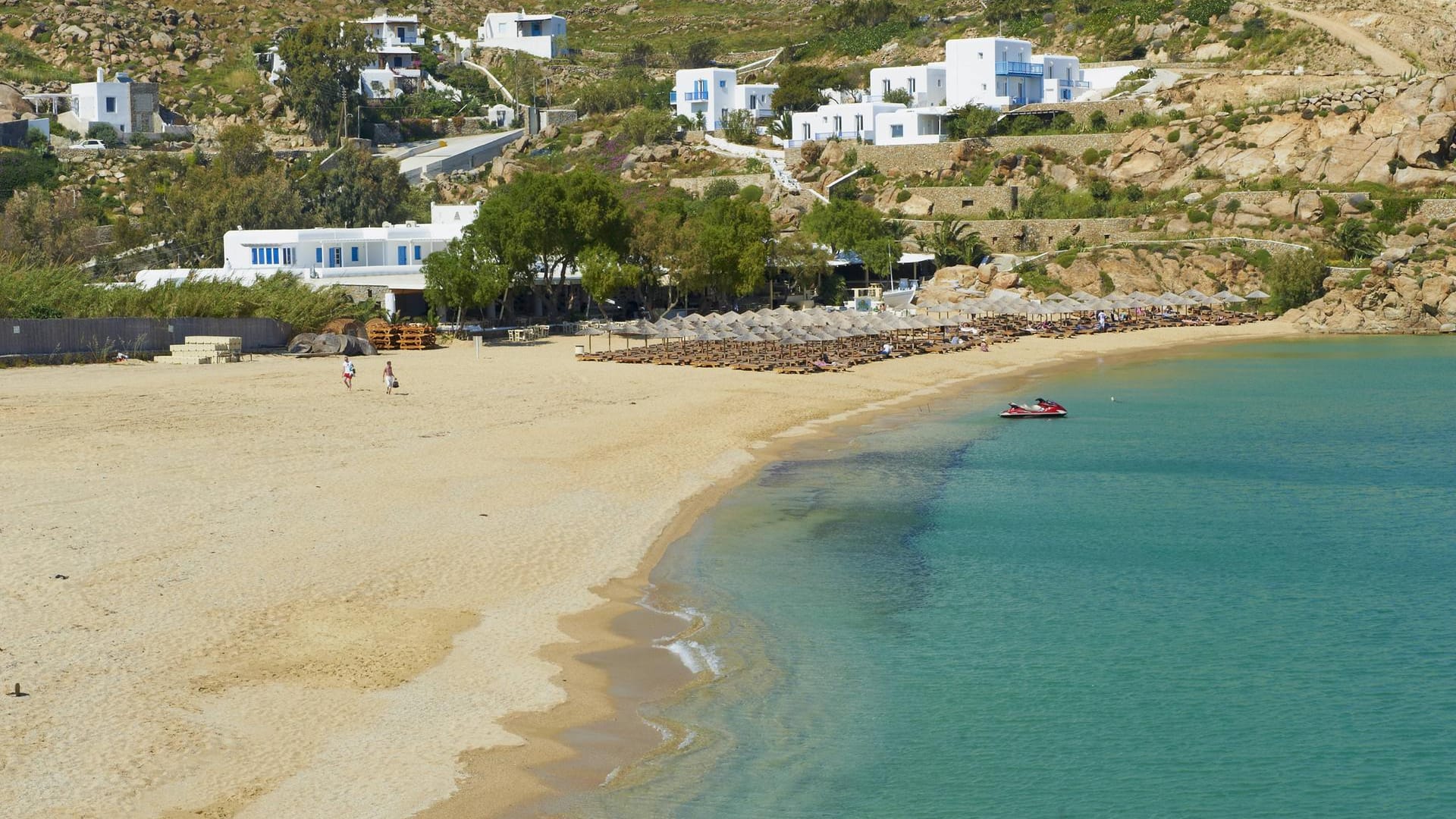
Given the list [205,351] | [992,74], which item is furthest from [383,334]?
[992,74]

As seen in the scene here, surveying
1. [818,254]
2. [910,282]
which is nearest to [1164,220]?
[910,282]

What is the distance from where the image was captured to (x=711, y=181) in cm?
8669

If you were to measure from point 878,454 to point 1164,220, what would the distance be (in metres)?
49.8

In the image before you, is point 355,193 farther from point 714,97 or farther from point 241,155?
point 714,97

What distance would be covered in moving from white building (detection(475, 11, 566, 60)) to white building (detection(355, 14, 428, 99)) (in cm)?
588

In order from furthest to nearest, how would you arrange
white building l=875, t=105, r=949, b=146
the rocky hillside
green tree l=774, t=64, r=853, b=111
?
green tree l=774, t=64, r=853, b=111 < white building l=875, t=105, r=949, b=146 < the rocky hillside

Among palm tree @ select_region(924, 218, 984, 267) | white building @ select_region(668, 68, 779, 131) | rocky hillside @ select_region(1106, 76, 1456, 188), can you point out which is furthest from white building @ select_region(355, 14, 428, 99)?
rocky hillside @ select_region(1106, 76, 1456, 188)

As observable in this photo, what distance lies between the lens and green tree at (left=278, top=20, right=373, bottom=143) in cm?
10075

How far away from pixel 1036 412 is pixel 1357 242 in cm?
3950

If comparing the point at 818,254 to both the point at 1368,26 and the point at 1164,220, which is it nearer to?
the point at 1164,220

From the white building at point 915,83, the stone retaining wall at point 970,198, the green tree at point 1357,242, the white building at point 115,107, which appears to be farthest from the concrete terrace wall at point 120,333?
the white building at point 115,107

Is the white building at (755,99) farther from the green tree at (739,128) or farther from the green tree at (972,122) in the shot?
the green tree at (972,122)

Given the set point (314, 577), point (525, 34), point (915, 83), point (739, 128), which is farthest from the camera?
point (525, 34)

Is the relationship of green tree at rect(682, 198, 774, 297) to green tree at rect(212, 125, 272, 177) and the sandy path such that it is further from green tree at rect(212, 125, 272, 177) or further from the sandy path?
the sandy path
